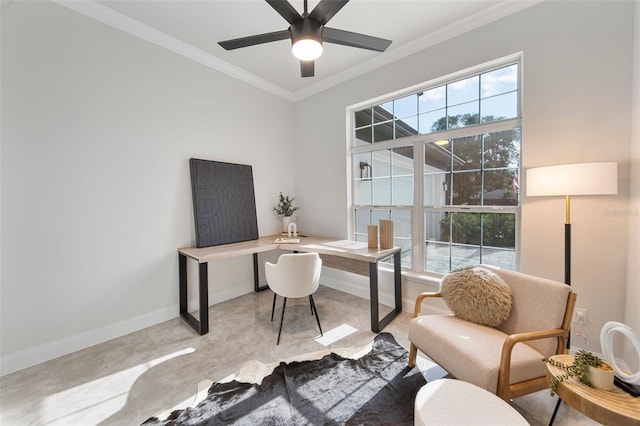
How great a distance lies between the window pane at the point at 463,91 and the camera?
2498 millimetres

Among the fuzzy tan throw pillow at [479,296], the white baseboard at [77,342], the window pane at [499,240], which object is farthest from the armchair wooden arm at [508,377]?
the white baseboard at [77,342]

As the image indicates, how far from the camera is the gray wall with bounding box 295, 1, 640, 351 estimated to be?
1.77 meters

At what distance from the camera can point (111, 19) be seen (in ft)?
7.48

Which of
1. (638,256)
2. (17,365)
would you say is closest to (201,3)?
(17,365)

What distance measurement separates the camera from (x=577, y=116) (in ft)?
6.27

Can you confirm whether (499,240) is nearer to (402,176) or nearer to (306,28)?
(402,176)

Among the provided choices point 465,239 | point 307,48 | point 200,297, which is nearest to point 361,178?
point 465,239

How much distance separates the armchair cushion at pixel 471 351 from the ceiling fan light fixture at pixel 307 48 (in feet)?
6.61

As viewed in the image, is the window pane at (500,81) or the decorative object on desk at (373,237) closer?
the window pane at (500,81)

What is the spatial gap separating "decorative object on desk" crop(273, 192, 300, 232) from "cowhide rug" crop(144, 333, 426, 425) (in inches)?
85.9

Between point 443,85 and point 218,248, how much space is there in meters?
3.06

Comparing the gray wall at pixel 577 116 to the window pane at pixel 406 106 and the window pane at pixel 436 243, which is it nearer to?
the window pane at pixel 406 106

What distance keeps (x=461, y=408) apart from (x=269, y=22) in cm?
314

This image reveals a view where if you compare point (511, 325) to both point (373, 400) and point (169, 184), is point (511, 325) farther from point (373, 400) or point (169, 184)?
point (169, 184)
